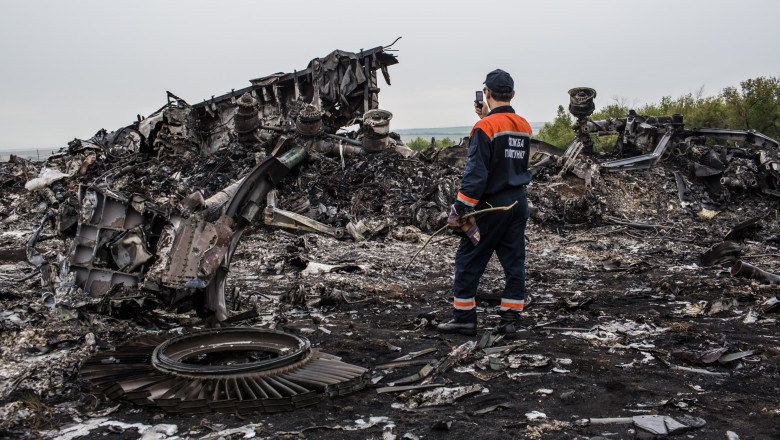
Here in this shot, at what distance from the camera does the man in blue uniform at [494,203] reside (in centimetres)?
364

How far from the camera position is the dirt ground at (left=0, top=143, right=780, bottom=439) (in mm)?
2330

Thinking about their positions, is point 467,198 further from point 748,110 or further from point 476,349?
point 748,110

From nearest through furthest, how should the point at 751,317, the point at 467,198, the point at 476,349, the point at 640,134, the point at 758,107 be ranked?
1. the point at 476,349
2. the point at 467,198
3. the point at 751,317
4. the point at 640,134
5. the point at 758,107

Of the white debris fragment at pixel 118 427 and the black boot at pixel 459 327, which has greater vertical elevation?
the white debris fragment at pixel 118 427

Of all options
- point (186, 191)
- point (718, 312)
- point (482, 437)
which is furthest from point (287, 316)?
point (186, 191)

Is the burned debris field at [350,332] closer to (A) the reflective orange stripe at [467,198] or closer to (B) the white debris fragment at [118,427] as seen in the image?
(B) the white debris fragment at [118,427]

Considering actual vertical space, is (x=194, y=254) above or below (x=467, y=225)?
below

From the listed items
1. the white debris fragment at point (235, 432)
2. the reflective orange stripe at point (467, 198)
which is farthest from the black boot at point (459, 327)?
the white debris fragment at point (235, 432)

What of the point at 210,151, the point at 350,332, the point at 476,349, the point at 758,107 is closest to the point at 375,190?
the point at 210,151

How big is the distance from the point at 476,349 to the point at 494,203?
3.30 ft

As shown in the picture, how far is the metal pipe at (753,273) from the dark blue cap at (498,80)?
9.74 feet

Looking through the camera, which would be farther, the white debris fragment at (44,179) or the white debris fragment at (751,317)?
the white debris fragment at (44,179)

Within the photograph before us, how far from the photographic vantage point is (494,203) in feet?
12.2

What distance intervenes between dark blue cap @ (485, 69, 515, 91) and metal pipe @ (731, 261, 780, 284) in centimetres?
297
